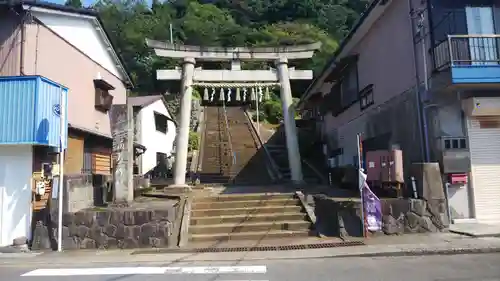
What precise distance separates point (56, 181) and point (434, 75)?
11562mm

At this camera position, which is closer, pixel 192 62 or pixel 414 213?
pixel 414 213

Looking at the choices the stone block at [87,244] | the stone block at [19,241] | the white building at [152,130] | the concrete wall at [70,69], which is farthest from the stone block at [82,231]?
the white building at [152,130]

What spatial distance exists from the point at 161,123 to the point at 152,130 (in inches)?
98.3

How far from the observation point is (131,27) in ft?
179

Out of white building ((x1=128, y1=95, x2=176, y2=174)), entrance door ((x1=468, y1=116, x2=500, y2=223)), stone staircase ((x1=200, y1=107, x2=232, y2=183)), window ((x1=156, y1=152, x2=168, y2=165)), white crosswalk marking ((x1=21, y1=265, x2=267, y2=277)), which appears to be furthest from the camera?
window ((x1=156, y1=152, x2=168, y2=165))

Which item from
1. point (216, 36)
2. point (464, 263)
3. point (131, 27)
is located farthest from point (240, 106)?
point (464, 263)

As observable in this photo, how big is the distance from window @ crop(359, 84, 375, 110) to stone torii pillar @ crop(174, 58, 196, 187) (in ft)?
27.4

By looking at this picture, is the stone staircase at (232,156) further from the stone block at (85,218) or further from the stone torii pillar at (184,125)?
the stone block at (85,218)

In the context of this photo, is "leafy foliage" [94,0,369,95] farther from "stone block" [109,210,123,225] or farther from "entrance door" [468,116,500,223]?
"entrance door" [468,116,500,223]

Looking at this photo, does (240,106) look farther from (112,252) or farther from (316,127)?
(112,252)

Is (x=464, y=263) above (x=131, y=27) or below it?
below

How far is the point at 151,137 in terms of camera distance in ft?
97.5

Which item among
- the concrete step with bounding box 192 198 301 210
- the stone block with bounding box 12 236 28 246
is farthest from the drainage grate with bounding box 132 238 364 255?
the stone block with bounding box 12 236 28 246

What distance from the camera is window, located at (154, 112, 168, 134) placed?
1231 inches
